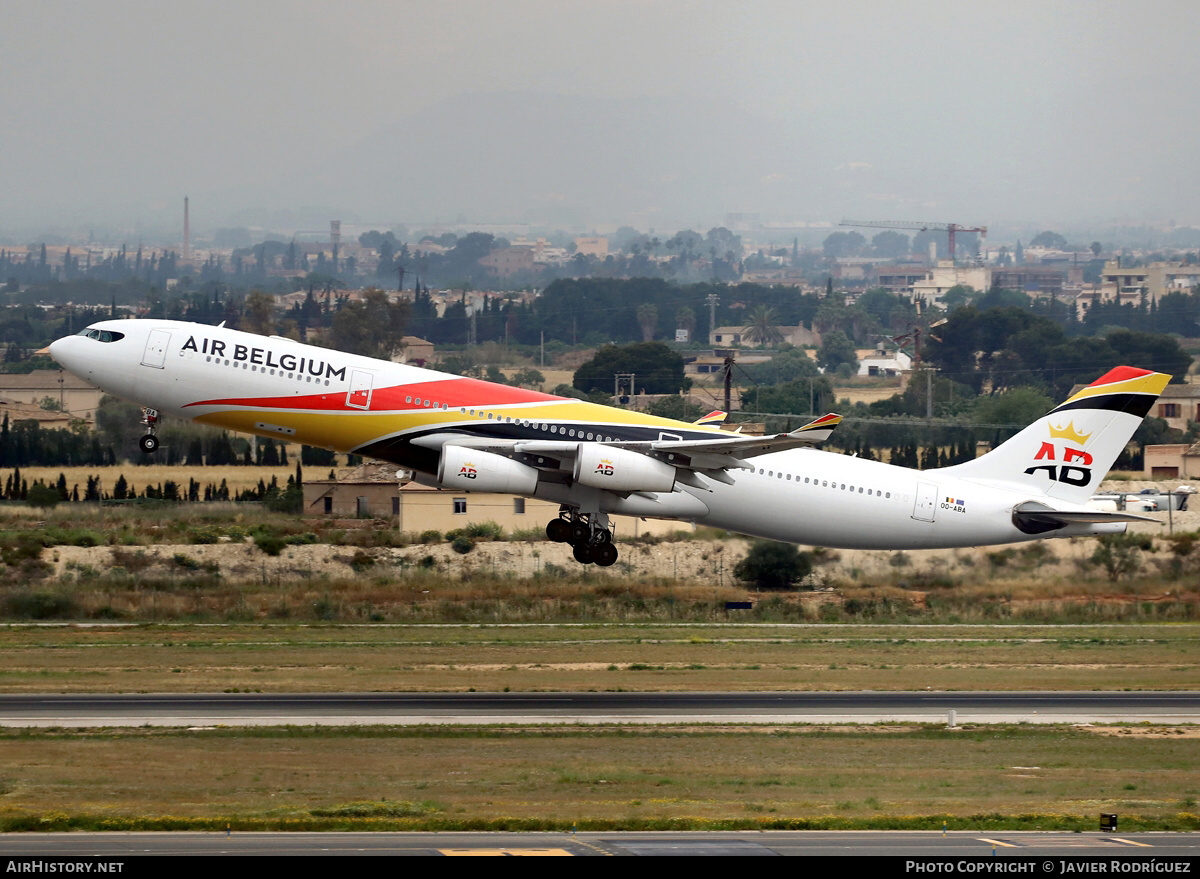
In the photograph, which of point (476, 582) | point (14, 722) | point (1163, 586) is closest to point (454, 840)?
point (14, 722)

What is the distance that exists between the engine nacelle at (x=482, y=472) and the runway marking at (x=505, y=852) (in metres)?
17.5

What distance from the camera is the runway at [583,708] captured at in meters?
35.9

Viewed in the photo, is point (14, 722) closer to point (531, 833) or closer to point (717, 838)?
point (531, 833)

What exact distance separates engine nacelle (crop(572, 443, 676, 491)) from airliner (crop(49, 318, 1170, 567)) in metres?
0.04

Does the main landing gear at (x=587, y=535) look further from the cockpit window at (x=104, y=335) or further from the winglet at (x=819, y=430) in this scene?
the cockpit window at (x=104, y=335)

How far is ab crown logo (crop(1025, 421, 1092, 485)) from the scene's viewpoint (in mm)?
48219

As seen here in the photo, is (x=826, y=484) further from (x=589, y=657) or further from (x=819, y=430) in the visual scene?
(x=589, y=657)

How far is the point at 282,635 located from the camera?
168 ft

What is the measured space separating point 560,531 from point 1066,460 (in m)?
17.2

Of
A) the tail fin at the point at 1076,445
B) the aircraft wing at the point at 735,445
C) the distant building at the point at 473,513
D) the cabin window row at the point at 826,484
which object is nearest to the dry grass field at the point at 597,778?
the aircraft wing at the point at 735,445

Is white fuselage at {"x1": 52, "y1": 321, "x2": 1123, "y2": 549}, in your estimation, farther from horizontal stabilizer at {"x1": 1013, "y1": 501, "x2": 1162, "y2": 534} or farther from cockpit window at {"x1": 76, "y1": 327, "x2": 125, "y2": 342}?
horizontal stabilizer at {"x1": 1013, "y1": 501, "x2": 1162, "y2": 534}

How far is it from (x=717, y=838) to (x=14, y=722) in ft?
61.9

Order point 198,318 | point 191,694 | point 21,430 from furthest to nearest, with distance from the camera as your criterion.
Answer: point 198,318 < point 21,430 < point 191,694

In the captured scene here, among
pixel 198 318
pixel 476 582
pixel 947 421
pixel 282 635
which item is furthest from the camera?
pixel 198 318
